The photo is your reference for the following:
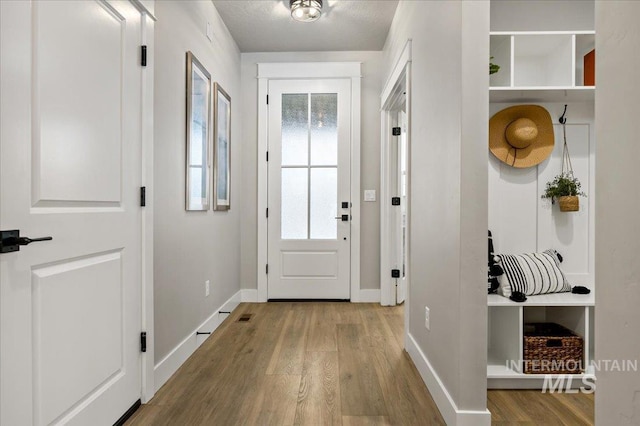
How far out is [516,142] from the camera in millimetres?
2293

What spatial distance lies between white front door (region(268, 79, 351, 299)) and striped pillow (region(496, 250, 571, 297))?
195 cm

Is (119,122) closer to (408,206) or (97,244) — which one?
(97,244)

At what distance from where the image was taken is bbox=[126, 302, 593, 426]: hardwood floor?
174 cm

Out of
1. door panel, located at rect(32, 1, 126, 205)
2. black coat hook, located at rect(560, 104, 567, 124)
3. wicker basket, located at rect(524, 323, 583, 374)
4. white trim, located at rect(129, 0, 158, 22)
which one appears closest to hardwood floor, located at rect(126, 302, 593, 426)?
wicker basket, located at rect(524, 323, 583, 374)

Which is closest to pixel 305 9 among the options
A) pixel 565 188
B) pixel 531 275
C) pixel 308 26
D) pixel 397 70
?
pixel 308 26

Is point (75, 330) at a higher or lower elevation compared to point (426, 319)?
higher

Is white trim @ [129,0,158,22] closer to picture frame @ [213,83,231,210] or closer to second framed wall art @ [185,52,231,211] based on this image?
second framed wall art @ [185,52,231,211]

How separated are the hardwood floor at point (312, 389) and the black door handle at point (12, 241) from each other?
3.39 feet

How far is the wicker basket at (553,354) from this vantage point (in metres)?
2.02

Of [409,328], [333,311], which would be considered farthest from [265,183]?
[409,328]

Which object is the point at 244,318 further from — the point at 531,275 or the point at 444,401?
the point at 531,275

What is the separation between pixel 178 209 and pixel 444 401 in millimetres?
1834

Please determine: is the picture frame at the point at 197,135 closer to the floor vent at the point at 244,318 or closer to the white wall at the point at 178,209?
the white wall at the point at 178,209

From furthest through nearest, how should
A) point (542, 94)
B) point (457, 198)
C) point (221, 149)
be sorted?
1. point (221, 149)
2. point (542, 94)
3. point (457, 198)
